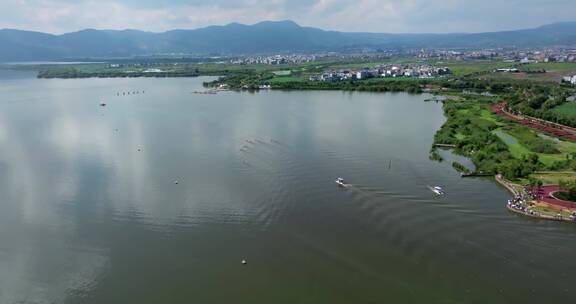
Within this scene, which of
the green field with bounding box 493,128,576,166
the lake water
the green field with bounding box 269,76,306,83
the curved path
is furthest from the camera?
the green field with bounding box 269,76,306,83

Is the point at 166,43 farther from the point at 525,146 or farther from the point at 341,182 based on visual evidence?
the point at 341,182

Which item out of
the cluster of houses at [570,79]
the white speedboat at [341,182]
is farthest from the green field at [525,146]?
the cluster of houses at [570,79]

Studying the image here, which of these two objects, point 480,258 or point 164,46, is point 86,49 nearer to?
point 164,46

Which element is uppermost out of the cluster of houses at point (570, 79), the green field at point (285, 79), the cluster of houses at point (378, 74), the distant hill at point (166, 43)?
the distant hill at point (166, 43)

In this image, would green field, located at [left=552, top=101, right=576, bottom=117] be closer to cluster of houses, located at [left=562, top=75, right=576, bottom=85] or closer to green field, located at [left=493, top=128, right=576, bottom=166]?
green field, located at [left=493, top=128, right=576, bottom=166]

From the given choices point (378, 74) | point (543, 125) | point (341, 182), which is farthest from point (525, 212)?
point (378, 74)

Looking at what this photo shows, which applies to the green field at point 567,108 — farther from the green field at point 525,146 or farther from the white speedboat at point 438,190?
the white speedboat at point 438,190

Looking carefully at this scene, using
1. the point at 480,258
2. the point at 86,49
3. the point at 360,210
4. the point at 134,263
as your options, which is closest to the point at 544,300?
the point at 480,258

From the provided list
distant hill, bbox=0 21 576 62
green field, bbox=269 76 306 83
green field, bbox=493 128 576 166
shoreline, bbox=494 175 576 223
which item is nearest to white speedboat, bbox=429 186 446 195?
shoreline, bbox=494 175 576 223

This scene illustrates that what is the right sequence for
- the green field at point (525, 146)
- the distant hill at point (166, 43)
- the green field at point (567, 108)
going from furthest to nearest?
the distant hill at point (166, 43) → the green field at point (567, 108) → the green field at point (525, 146)
